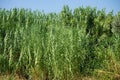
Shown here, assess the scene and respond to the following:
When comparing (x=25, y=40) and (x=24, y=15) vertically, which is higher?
(x=24, y=15)

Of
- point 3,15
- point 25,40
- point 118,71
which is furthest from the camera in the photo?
point 3,15

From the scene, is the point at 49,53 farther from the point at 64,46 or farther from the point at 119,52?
the point at 119,52

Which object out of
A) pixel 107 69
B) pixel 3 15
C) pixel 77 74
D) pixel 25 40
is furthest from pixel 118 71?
pixel 3 15

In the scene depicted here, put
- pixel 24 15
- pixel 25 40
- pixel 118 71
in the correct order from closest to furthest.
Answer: pixel 118 71
pixel 25 40
pixel 24 15

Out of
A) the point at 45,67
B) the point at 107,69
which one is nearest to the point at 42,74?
the point at 45,67

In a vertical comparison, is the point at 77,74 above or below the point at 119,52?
below

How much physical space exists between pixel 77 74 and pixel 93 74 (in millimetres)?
363

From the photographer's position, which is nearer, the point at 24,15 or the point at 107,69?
the point at 107,69

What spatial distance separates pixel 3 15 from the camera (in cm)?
898

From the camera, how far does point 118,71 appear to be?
6.71 m

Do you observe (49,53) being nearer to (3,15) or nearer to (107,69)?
(107,69)

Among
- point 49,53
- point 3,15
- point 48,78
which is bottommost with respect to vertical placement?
point 48,78

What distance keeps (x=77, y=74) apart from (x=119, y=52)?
3.61ft

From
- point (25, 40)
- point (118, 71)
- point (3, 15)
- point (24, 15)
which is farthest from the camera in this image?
point (24, 15)
